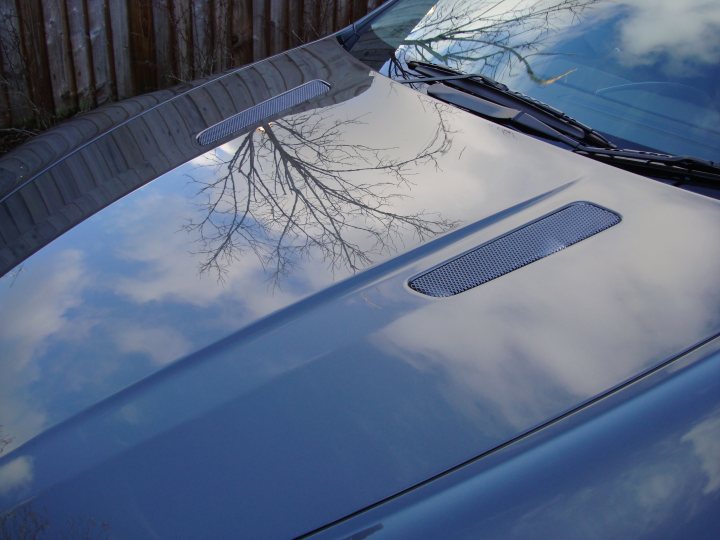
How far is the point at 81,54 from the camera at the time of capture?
4.67 metres

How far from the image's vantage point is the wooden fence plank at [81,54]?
4547 mm

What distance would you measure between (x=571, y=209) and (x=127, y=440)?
43.1 inches

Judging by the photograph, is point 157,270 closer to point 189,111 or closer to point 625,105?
point 189,111

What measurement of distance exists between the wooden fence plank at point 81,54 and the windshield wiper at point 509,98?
2825mm

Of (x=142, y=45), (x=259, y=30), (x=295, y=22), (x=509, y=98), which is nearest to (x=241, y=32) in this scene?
(x=259, y=30)

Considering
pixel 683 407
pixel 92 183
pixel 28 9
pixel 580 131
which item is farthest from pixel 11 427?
pixel 28 9

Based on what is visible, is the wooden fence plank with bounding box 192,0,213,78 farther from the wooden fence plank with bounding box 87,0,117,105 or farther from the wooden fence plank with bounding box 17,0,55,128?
the wooden fence plank with bounding box 17,0,55,128

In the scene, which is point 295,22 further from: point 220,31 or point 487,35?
point 487,35

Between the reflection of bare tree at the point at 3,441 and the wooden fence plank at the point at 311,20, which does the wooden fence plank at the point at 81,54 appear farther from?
the reflection of bare tree at the point at 3,441

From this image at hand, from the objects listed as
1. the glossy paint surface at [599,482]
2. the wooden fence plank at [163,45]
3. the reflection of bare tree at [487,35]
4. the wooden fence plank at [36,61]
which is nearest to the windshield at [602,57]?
the reflection of bare tree at [487,35]

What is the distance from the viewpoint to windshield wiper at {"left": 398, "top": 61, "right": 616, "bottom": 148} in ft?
6.91

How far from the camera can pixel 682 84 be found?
2131mm

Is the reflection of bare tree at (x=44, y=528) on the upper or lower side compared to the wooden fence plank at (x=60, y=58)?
lower

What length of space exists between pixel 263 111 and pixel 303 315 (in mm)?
996
